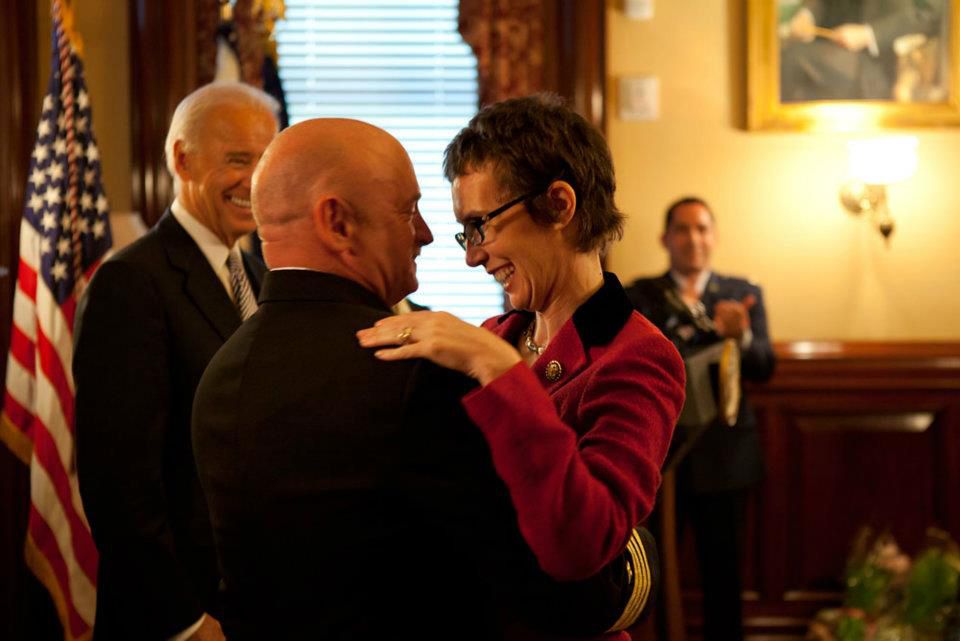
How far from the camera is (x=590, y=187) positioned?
1675 millimetres

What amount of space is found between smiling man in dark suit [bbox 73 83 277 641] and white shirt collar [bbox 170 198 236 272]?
3cm

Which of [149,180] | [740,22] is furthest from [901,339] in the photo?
[149,180]

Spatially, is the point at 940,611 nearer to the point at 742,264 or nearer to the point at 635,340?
the point at 742,264

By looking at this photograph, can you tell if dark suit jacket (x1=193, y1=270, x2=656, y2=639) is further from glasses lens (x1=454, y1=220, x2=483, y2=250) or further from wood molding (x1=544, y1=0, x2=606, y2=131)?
wood molding (x1=544, y1=0, x2=606, y2=131)

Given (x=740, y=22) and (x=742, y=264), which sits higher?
(x=740, y=22)

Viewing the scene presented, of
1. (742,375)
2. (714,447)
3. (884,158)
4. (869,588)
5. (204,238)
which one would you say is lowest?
(869,588)

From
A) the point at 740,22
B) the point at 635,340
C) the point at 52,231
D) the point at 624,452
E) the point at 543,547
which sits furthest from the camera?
the point at 740,22

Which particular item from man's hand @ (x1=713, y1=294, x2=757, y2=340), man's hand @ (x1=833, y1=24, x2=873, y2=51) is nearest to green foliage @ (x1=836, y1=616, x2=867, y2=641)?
man's hand @ (x1=713, y1=294, x2=757, y2=340)

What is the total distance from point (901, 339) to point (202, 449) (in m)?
4.39

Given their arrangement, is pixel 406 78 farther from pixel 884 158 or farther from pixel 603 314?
pixel 603 314

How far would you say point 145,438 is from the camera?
2162 mm

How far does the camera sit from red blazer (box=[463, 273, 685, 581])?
1.26 metres

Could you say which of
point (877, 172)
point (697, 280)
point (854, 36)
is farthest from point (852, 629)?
point (854, 36)

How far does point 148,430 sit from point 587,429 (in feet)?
3.35
